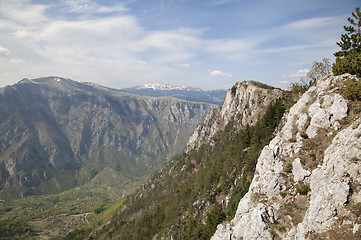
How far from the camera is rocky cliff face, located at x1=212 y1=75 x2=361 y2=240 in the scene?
29.1 metres

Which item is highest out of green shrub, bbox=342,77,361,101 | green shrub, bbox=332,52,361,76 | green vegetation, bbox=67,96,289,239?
green shrub, bbox=332,52,361,76

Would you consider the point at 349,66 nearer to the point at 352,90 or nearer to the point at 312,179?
the point at 352,90

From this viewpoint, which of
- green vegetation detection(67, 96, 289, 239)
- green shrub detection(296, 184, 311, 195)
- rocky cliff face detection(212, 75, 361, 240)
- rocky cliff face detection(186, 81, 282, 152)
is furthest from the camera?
rocky cliff face detection(186, 81, 282, 152)

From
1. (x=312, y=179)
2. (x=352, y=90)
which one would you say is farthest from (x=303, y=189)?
(x=352, y=90)

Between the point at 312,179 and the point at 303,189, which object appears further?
the point at 303,189

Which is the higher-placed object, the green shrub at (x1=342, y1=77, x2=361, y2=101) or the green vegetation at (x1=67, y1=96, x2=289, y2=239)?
the green shrub at (x1=342, y1=77, x2=361, y2=101)

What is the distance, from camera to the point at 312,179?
36.4 m

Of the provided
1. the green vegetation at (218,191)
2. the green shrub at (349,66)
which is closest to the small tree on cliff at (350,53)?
the green shrub at (349,66)

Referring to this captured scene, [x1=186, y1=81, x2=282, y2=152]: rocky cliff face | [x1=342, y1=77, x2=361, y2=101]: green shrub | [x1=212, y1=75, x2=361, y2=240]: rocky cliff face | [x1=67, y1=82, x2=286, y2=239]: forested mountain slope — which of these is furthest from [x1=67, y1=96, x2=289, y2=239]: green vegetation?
[x1=342, y1=77, x2=361, y2=101]: green shrub

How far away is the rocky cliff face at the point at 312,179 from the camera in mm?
29062

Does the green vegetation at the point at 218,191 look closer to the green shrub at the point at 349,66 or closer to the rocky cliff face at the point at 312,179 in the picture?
the rocky cliff face at the point at 312,179

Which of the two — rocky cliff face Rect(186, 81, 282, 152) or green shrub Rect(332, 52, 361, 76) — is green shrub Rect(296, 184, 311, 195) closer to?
green shrub Rect(332, 52, 361, 76)

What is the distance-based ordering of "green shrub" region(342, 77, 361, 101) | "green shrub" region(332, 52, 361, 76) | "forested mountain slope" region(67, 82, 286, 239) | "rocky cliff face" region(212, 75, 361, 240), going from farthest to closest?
"forested mountain slope" region(67, 82, 286, 239), "green shrub" region(332, 52, 361, 76), "green shrub" region(342, 77, 361, 101), "rocky cliff face" region(212, 75, 361, 240)

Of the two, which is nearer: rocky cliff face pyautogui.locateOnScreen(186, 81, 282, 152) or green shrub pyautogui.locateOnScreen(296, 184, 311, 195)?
green shrub pyautogui.locateOnScreen(296, 184, 311, 195)
